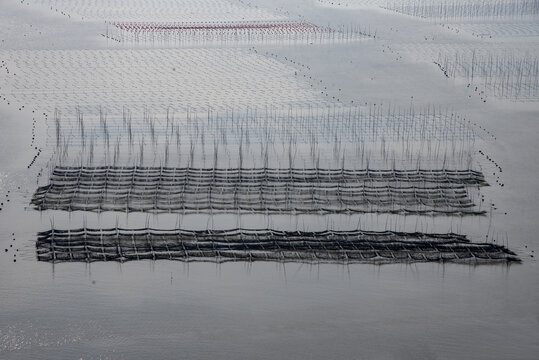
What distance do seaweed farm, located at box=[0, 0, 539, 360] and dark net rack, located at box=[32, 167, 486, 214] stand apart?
52mm

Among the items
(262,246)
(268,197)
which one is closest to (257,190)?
(268,197)

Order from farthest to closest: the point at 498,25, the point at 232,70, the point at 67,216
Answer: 1. the point at 498,25
2. the point at 232,70
3. the point at 67,216

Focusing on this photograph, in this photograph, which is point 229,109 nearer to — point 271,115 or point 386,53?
point 271,115

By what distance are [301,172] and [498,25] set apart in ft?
56.9

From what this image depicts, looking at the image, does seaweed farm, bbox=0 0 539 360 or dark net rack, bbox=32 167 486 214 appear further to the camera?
dark net rack, bbox=32 167 486 214

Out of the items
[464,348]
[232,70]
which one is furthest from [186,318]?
[232,70]

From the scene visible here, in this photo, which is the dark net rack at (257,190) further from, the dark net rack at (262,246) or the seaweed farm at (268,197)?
the dark net rack at (262,246)

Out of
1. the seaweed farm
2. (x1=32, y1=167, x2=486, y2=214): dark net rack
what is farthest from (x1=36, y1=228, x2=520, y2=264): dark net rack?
(x1=32, y1=167, x2=486, y2=214): dark net rack

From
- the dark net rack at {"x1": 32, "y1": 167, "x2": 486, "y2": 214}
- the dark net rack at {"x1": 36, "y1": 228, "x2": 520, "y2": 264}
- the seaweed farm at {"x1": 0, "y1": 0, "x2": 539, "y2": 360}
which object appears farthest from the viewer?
the dark net rack at {"x1": 32, "y1": 167, "x2": 486, "y2": 214}

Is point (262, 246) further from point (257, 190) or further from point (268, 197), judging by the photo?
point (257, 190)

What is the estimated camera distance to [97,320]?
45.5 feet

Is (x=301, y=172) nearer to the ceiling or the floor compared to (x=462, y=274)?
nearer to the ceiling

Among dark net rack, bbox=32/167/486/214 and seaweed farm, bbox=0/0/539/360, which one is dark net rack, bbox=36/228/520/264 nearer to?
seaweed farm, bbox=0/0/539/360

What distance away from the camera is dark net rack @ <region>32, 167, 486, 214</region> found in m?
17.7
